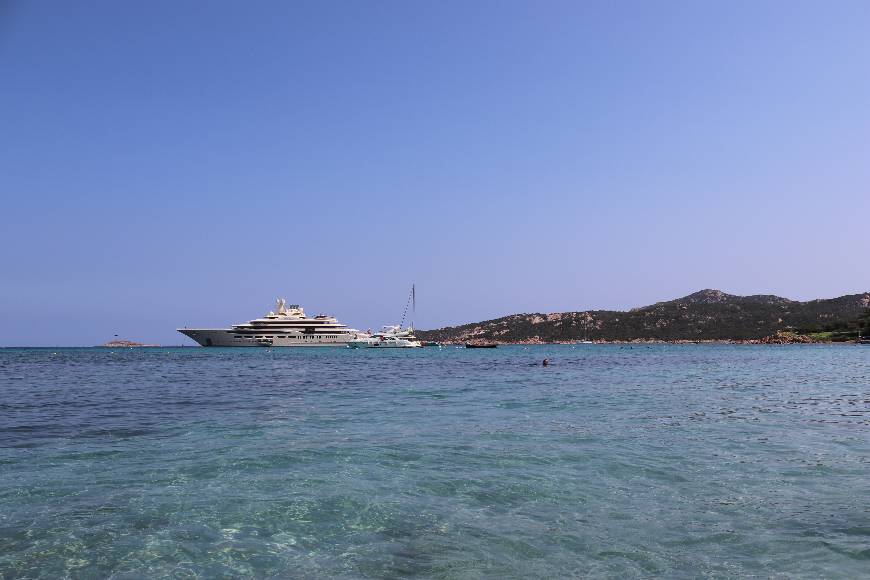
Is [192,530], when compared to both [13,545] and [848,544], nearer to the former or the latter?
[13,545]

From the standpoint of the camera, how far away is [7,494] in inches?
403

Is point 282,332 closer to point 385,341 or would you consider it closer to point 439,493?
point 385,341

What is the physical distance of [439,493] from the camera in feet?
33.7

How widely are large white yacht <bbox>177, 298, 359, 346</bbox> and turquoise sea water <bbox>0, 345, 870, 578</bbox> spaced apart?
136 m

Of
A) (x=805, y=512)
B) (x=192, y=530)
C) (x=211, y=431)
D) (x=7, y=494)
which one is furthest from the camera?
(x=211, y=431)

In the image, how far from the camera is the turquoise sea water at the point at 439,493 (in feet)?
23.7

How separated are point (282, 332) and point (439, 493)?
15158 cm

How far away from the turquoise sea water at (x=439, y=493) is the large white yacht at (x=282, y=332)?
13618cm

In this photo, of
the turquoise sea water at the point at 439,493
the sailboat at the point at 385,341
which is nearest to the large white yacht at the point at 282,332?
the sailboat at the point at 385,341

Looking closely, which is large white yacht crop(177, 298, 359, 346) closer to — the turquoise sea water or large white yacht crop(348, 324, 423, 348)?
large white yacht crop(348, 324, 423, 348)

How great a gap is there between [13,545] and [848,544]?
11.5m

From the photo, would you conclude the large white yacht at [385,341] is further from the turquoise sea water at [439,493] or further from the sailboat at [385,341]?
the turquoise sea water at [439,493]

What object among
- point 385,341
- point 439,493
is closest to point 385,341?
point 385,341

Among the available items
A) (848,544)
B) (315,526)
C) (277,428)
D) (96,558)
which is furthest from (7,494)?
(848,544)
